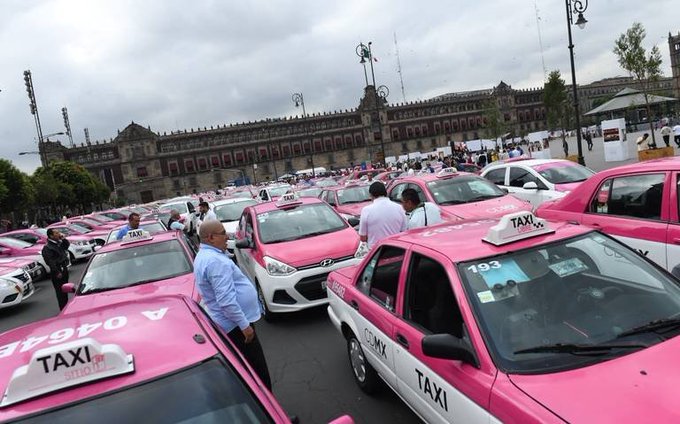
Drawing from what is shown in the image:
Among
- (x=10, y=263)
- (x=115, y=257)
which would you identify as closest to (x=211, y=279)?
(x=115, y=257)

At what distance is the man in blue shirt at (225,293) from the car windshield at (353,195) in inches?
375

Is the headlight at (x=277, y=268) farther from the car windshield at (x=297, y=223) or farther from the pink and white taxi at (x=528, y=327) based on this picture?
the pink and white taxi at (x=528, y=327)

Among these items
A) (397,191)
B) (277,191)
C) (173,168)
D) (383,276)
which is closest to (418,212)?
(383,276)

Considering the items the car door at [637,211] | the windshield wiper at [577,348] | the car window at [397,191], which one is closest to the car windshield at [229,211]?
the car window at [397,191]

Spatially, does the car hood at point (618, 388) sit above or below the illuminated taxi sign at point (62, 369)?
below

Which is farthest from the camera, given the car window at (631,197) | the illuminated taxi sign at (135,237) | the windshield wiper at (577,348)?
the illuminated taxi sign at (135,237)

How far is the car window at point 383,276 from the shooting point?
3764mm

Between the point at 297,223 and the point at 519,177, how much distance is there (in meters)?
6.02

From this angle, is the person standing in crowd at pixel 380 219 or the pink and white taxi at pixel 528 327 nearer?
the pink and white taxi at pixel 528 327

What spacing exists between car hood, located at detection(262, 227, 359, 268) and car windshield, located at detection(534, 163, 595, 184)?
18.3 ft

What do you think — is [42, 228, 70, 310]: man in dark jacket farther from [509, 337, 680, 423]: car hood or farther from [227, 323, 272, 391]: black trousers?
[509, 337, 680, 423]: car hood

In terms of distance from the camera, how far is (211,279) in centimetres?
398

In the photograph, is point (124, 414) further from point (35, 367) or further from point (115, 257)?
point (115, 257)

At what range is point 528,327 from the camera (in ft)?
8.94
